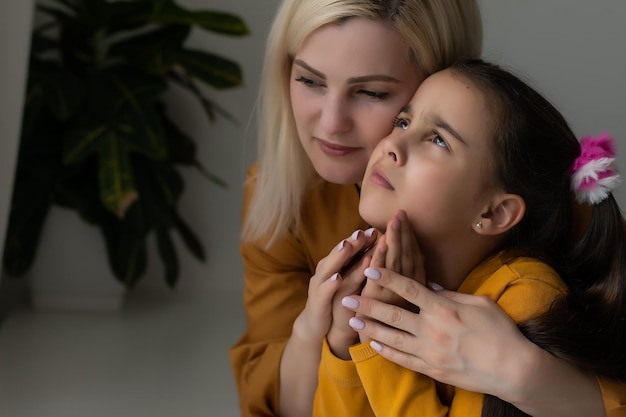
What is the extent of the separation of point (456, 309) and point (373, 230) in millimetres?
186

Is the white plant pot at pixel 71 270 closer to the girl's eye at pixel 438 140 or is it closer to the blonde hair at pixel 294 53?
the blonde hair at pixel 294 53

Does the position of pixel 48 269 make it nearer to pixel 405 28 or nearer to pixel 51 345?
pixel 51 345

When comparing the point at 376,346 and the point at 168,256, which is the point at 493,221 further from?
the point at 168,256

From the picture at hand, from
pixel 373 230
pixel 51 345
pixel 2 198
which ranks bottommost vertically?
pixel 51 345

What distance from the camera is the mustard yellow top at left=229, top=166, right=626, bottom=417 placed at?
1.78 metres

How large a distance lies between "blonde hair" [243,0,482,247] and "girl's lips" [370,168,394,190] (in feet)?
0.79

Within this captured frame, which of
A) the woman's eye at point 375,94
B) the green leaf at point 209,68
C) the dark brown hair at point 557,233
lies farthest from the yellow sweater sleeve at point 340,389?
the green leaf at point 209,68

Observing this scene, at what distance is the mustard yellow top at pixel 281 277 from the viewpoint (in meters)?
1.78

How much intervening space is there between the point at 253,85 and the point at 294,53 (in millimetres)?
1299

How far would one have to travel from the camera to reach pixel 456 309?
1344 mm

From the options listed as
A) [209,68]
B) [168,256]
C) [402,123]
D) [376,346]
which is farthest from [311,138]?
[168,256]

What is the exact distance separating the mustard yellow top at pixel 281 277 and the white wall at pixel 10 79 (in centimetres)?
64

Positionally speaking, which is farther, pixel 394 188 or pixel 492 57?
pixel 492 57

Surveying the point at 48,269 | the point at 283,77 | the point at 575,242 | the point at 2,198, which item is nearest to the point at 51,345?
the point at 48,269
